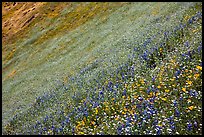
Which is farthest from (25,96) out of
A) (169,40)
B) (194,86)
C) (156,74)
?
(194,86)

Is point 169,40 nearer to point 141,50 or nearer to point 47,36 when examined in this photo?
point 141,50

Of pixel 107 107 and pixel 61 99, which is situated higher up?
pixel 107 107

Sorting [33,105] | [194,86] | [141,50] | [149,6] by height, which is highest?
[194,86]

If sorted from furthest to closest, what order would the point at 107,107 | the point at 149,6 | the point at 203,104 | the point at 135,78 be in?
the point at 149,6, the point at 135,78, the point at 107,107, the point at 203,104

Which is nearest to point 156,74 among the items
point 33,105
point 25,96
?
point 33,105

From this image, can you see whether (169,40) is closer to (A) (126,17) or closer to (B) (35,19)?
(A) (126,17)

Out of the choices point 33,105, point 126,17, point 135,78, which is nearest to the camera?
point 135,78

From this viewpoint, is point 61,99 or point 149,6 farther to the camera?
point 149,6
